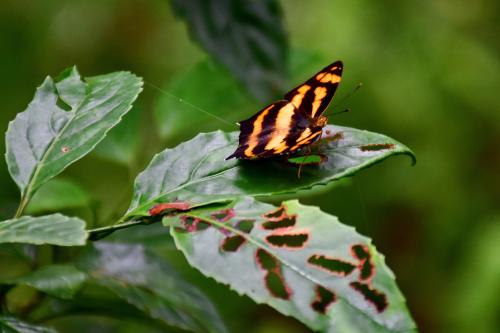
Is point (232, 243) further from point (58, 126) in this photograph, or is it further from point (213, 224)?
point (58, 126)

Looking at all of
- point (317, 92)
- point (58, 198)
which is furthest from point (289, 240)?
point (58, 198)

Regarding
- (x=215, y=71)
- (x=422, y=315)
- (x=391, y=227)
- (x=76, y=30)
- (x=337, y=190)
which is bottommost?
(x=422, y=315)

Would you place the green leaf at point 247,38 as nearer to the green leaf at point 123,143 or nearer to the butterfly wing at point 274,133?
the green leaf at point 123,143

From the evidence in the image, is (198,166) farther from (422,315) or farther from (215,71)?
→ (422,315)

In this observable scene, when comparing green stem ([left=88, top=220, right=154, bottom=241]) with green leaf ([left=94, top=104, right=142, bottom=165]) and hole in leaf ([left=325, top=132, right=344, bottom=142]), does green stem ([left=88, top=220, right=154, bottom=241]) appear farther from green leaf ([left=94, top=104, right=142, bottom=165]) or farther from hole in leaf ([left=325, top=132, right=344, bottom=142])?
green leaf ([left=94, top=104, right=142, bottom=165])

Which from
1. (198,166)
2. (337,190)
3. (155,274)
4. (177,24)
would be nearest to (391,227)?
(337,190)
